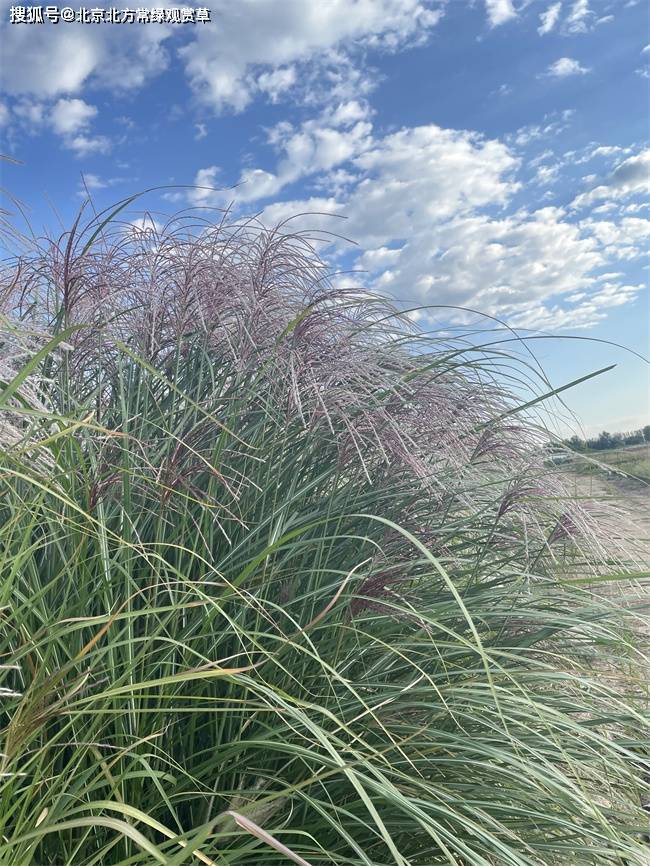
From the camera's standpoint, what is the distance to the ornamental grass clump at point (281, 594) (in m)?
1.24

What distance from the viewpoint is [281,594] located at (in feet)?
5.11

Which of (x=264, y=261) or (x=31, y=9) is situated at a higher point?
(x=31, y=9)

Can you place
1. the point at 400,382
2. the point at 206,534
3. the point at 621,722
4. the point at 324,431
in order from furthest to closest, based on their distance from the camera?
the point at 324,431
the point at 400,382
the point at 206,534
the point at 621,722

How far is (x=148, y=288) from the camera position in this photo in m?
2.05

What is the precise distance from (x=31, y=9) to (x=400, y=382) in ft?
9.33

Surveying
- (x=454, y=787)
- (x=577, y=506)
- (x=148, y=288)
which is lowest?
(x=454, y=787)

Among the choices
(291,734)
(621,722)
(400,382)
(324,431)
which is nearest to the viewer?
(291,734)

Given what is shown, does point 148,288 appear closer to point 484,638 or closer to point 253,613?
point 253,613

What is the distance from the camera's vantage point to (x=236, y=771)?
1.41m

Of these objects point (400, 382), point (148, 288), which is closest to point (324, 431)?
point (400, 382)

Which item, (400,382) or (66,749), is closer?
(66,749)

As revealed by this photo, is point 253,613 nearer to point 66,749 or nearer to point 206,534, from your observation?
point 206,534

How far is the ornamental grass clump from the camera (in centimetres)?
124

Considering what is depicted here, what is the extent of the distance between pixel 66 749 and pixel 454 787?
78cm
